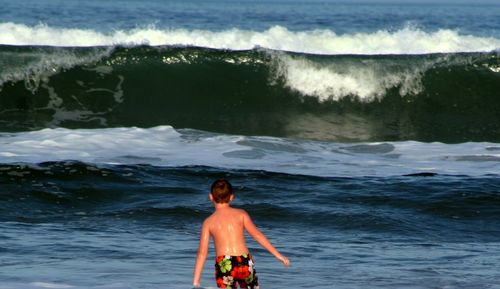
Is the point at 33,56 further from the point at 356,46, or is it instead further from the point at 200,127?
the point at 356,46

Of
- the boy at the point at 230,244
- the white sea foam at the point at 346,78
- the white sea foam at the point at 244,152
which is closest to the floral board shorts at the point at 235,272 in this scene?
the boy at the point at 230,244

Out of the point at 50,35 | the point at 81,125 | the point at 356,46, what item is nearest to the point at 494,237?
the point at 81,125

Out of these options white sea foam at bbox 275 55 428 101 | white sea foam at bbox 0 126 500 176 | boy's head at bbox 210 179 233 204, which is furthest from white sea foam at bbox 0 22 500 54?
boy's head at bbox 210 179 233 204

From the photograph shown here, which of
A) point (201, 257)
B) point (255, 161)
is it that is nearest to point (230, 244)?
point (201, 257)

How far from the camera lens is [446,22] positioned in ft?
143

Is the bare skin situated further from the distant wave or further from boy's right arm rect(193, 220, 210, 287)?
the distant wave

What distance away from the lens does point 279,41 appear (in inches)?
1084

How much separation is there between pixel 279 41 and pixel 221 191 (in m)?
21.1

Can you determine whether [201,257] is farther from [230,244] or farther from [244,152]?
[244,152]

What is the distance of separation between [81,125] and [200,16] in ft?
88.8

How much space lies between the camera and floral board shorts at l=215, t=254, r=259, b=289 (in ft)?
21.9

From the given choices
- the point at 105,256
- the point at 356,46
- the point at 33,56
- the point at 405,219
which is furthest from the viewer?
the point at 356,46

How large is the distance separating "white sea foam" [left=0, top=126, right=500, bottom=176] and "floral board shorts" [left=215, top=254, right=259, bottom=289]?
5.95 metres

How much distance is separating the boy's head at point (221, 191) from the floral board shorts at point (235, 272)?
340mm
